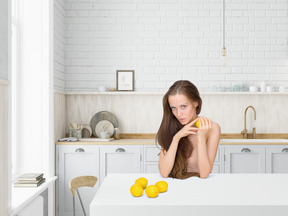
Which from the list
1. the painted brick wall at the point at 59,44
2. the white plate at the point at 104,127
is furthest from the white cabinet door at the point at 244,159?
the painted brick wall at the point at 59,44

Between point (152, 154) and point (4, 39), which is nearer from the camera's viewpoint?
point (4, 39)

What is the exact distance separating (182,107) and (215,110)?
249 centimetres

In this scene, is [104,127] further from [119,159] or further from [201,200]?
[201,200]

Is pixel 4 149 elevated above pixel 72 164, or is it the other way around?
pixel 4 149

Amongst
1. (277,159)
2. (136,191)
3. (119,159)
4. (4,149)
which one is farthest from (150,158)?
(136,191)

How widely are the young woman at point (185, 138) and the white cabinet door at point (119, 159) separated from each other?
167 centimetres

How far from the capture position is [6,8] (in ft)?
6.74

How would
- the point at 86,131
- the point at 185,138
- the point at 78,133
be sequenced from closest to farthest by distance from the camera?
the point at 185,138, the point at 78,133, the point at 86,131

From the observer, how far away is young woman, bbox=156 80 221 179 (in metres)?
1.69

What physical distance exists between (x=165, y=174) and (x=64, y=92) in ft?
8.84

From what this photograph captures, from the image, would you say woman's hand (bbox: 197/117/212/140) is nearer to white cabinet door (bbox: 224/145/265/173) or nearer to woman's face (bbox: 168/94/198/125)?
woman's face (bbox: 168/94/198/125)

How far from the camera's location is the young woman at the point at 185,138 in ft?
5.55

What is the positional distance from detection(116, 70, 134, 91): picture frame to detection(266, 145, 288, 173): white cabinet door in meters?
2.02

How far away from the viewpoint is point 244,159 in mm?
3518
